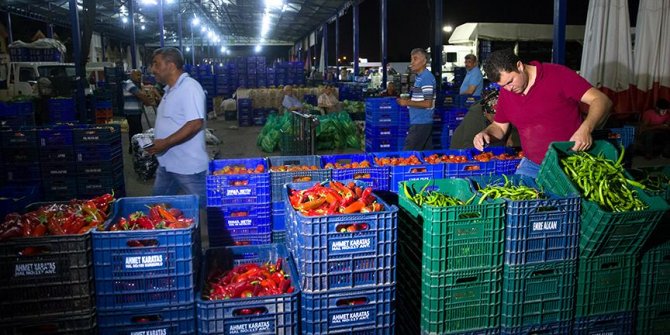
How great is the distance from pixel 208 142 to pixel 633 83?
9.70 meters

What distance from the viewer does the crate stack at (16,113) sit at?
12.3 m

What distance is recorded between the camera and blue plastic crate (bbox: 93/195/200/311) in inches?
110

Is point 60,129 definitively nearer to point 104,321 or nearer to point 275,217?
point 275,217

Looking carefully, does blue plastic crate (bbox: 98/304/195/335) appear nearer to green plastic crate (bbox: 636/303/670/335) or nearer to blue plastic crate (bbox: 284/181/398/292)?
blue plastic crate (bbox: 284/181/398/292)

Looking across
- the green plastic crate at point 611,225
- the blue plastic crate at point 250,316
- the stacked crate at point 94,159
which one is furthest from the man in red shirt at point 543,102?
the stacked crate at point 94,159

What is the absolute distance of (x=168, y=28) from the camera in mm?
48250

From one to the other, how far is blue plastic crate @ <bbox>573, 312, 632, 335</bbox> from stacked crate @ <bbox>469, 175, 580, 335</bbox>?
105 millimetres

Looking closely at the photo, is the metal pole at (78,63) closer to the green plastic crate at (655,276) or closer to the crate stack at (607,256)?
the crate stack at (607,256)

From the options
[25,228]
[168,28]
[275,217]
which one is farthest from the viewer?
[168,28]

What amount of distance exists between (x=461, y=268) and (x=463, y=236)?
0.19 meters

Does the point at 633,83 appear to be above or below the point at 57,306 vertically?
above

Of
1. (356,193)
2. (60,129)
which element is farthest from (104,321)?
(60,129)

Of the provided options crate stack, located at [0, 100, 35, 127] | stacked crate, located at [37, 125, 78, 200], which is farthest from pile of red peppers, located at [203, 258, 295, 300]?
crate stack, located at [0, 100, 35, 127]

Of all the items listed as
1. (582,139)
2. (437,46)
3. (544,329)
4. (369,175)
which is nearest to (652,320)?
(544,329)
